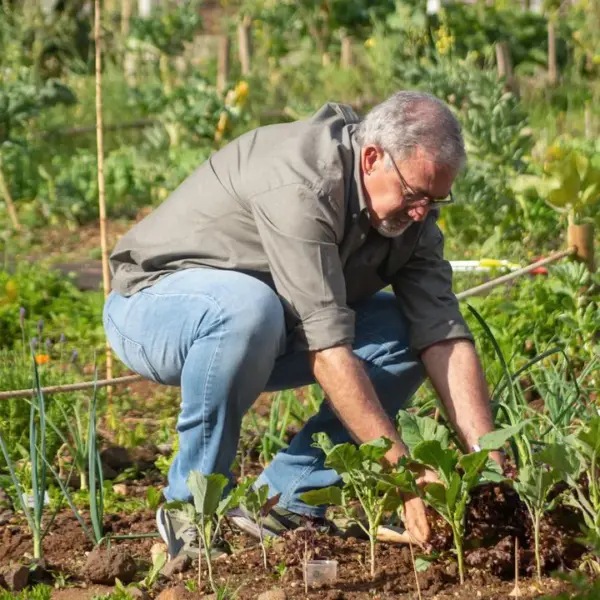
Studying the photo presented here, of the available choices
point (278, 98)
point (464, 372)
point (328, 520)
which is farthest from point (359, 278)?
point (278, 98)

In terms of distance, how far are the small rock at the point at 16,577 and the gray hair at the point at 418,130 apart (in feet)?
4.32

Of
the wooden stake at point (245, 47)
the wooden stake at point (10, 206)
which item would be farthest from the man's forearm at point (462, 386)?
the wooden stake at point (245, 47)

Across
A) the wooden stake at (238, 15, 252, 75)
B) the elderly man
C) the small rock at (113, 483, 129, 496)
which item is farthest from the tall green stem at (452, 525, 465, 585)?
the wooden stake at (238, 15, 252, 75)

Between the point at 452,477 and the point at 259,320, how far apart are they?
2.09ft

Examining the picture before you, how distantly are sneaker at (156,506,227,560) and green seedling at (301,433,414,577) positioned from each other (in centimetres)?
40

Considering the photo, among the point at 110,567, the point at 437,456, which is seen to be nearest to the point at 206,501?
the point at 110,567

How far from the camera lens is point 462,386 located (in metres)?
3.00

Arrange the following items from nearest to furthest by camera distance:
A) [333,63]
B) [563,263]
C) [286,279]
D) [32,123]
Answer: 1. [286,279]
2. [563,263]
3. [32,123]
4. [333,63]

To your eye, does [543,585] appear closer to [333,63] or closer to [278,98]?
[278,98]

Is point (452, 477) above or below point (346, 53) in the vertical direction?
above

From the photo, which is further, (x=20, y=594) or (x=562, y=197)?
(x=562, y=197)

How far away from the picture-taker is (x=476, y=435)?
9.52 feet

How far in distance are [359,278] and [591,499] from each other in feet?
2.91

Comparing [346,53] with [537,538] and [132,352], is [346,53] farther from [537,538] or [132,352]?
[537,538]
